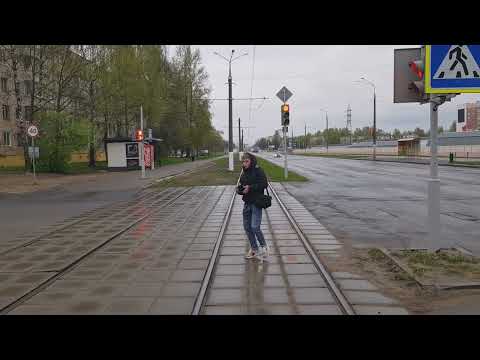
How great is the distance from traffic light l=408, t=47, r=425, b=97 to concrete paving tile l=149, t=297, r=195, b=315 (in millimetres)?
4434

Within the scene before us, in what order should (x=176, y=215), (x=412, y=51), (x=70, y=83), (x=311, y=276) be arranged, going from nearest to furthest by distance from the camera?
(x=311, y=276), (x=412, y=51), (x=176, y=215), (x=70, y=83)

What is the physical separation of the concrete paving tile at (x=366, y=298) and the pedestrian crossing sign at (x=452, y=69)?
10.2 ft

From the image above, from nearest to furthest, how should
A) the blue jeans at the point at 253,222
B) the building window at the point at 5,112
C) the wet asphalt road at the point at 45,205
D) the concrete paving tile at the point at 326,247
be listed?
the blue jeans at the point at 253,222 < the concrete paving tile at the point at 326,247 < the wet asphalt road at the point at 45,205 < the building window at the point at 5,112

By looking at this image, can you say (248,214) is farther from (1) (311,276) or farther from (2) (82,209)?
(2) (82,209)

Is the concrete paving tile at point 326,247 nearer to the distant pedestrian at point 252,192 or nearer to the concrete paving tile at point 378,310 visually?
the distant pedestrian at point 252,192

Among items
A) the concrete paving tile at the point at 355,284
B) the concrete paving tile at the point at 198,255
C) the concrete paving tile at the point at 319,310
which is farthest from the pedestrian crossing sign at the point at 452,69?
the concrete paving tile at the point at 198,255

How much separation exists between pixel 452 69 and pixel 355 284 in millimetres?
3387

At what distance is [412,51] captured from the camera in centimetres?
646

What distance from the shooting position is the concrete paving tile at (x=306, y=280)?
5660 millimetres

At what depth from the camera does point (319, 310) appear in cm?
470
